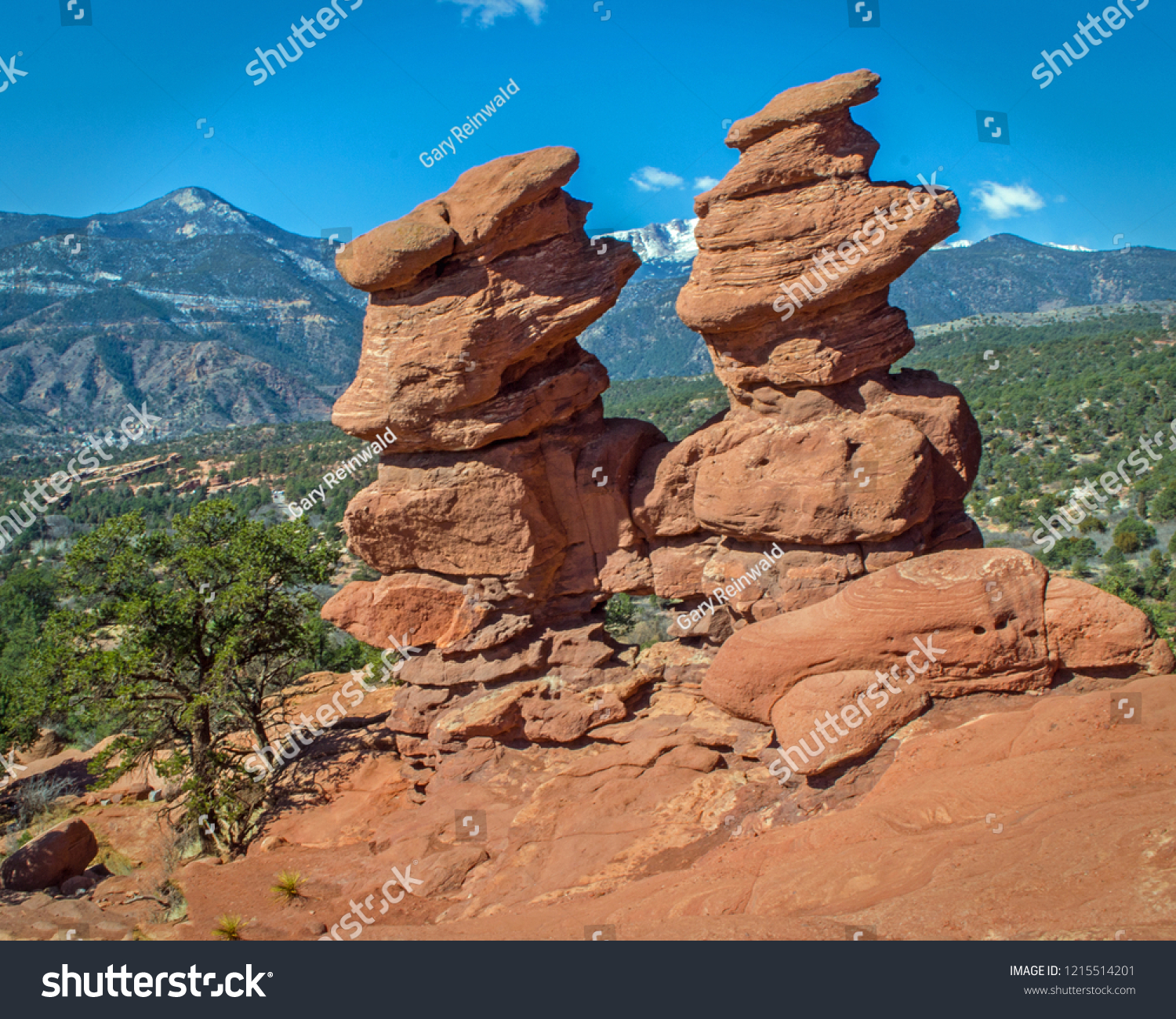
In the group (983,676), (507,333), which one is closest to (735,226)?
(507,333)

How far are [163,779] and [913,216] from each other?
1950 cm

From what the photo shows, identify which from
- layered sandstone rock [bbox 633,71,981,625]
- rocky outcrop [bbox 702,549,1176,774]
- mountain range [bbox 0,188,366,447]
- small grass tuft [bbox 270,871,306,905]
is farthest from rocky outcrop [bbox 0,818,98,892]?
mountain range [bbox 0,188,366,447]

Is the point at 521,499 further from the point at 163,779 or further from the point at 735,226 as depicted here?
the point at 163,779

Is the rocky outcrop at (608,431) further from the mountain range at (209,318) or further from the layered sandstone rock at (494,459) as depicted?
the mountain range at (209,318)

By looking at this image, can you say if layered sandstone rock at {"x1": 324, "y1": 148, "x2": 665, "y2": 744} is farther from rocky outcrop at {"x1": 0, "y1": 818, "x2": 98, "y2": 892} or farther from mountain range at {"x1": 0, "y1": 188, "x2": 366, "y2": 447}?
mountain range at {"x1": 0, "y1": 188, "x2": 366, "y2": 447}

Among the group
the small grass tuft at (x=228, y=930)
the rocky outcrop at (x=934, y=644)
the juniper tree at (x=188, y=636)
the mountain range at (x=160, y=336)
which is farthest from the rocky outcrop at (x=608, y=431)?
the mountain range at (x=160, y=336)

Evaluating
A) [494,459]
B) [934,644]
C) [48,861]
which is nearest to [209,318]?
[48,861]

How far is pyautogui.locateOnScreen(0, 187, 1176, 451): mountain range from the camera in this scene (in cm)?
14075

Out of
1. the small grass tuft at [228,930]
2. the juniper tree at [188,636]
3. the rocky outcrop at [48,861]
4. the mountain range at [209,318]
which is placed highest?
the mountain range at [209,318]

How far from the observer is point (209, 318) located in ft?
575

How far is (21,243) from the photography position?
174000 mm

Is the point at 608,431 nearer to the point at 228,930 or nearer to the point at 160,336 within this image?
the point at 228,930

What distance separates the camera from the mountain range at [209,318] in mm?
140750

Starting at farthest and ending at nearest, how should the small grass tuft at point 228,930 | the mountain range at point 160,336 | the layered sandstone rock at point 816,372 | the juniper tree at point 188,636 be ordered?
the mountain range at point 160,336 → the juniper tree at point 188,636 → the layered sandstone rock at point 816,372 → the small grass tuft at point 228,930
